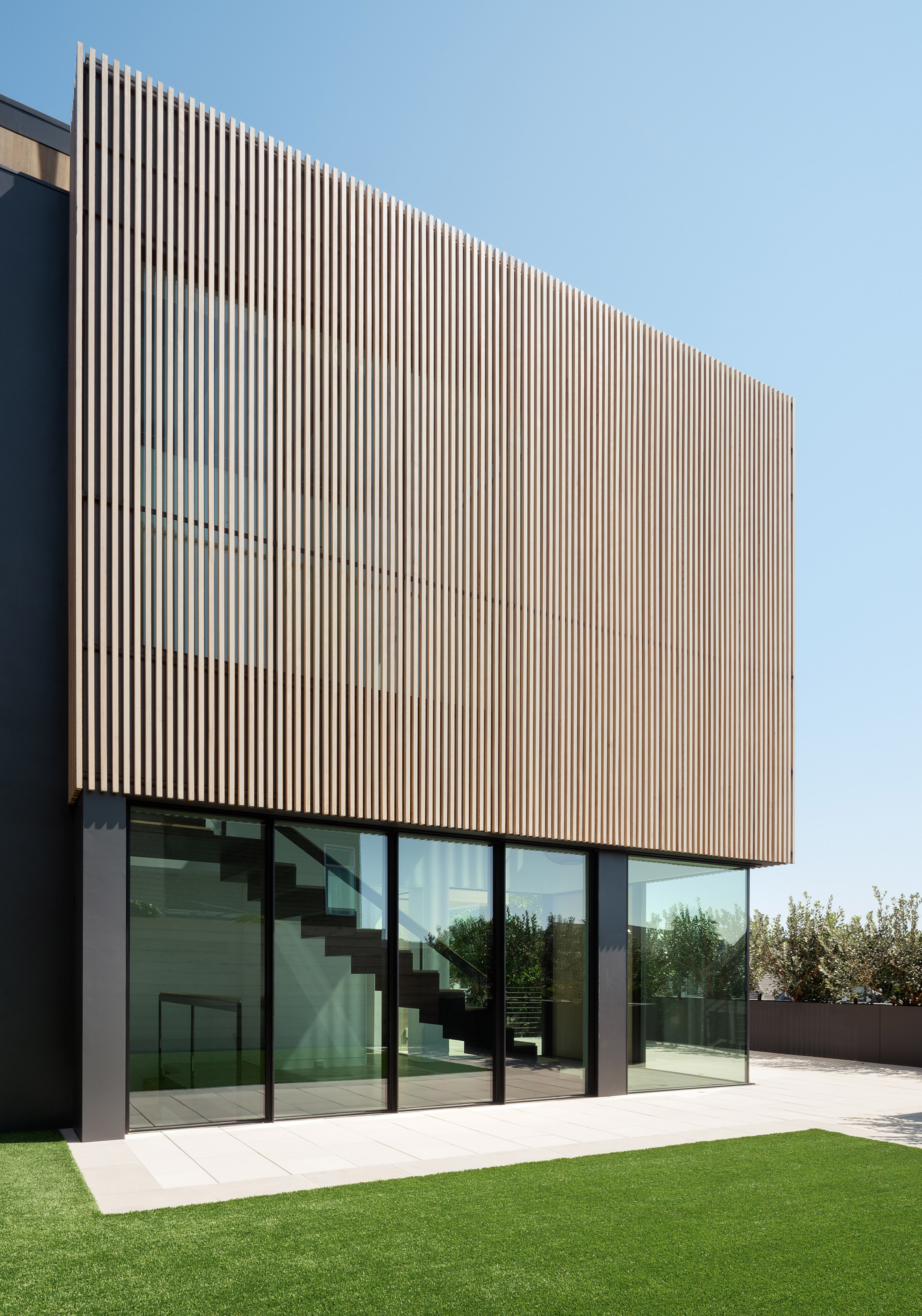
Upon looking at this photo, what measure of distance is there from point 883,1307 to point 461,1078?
6424 mm

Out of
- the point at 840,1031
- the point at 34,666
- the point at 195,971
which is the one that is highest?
the point at 34,666

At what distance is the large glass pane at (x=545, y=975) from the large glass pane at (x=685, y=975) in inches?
30.8

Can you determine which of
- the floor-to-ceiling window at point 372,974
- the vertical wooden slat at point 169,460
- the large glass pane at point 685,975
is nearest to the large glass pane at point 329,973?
the floor-to-ceiling window at point 372,974

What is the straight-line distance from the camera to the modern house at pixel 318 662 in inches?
355

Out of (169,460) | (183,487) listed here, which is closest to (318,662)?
(183,487)

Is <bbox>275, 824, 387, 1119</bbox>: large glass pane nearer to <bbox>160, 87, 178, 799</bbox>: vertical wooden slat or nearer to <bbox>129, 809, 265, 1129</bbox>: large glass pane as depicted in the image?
<bbox>129, 809, 265, 1129</bbox>: large glass pane

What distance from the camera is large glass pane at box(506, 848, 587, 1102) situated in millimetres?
11281

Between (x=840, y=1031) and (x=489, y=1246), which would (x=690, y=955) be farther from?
(x=489, y=1246)

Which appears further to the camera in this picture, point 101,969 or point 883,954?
point 883,954

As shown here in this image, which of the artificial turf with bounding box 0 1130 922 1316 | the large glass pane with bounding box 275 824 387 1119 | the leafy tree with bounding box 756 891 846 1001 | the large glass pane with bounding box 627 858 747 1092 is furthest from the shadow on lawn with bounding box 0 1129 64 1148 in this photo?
the leafy tree with bounding box 756 891 846 1001

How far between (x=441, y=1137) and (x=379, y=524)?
5832 mm

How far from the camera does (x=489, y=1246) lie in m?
5.68

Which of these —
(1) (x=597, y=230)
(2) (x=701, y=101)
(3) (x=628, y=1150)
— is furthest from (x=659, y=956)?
(2) (x=701, y=101)

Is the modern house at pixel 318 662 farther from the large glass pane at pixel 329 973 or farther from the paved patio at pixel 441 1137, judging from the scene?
the paved patio at pixel 441 1137
